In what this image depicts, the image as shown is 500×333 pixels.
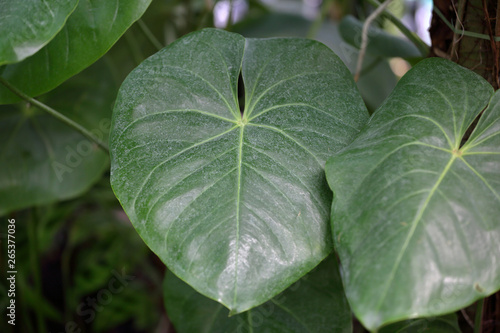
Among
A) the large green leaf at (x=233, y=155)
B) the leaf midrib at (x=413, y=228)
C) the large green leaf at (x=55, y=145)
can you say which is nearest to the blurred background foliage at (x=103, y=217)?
the large green leaf at (x=55, y=145)

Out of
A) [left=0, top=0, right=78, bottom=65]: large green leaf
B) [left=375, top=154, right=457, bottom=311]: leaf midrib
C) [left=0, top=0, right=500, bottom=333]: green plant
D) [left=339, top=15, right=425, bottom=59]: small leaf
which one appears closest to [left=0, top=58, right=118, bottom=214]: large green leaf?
[left=0, top=0, right=500, bottom=333]: green plant

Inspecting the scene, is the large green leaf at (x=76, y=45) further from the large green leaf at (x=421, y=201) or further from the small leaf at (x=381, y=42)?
the small leaf at (x=381, y=42)

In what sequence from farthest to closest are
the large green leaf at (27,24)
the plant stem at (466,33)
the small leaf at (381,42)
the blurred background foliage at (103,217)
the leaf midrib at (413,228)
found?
the blurred background foliage at (103,217) → the small leaf at (381,42) → the plant stem at (466,33) → the large green leaf at (27,24) → the leaf midrib at (413,228)

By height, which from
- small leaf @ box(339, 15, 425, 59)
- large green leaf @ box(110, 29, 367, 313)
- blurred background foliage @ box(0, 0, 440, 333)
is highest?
small leaf @ box(339, 15, 425, 59)

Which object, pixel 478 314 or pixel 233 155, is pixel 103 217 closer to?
pixel 233 155

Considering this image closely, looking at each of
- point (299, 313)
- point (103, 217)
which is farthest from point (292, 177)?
point (103, 217)

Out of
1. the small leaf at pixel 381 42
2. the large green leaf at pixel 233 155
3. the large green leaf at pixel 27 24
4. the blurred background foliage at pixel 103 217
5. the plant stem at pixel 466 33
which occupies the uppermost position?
the plant stem at pixel 466 33

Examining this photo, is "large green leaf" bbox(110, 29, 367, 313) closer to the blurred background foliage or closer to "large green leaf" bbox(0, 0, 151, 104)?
"large green leaf" bbox(0, 0, 151, 104)

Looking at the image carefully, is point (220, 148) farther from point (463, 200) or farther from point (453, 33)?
point (453, 33)
